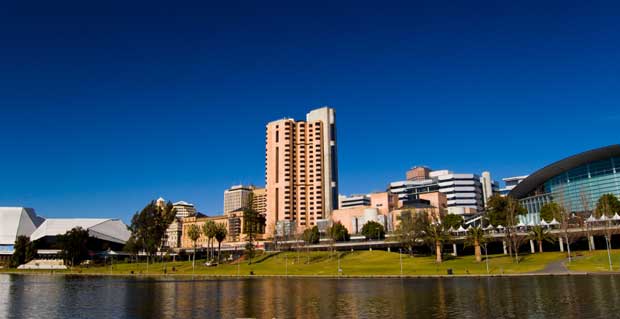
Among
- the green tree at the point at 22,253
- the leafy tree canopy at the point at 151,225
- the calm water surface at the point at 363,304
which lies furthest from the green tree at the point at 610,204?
the green tree at the point at 22,253

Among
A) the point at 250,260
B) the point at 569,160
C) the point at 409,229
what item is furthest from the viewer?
the point at 569,160

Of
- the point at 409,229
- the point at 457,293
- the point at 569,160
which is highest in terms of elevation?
the point at 569,160

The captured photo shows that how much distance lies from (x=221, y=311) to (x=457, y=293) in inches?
973

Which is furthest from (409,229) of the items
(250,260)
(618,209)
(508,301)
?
(508,301)

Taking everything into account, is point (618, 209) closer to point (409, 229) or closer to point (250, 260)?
point (409, 229)

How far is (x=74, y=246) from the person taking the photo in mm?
180125

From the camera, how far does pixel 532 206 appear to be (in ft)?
606

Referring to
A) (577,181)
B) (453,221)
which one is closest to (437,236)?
(453,221)

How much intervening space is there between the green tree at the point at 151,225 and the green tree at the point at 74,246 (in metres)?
17.8

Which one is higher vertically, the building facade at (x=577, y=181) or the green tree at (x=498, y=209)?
the building facade at (x=577, y=181)

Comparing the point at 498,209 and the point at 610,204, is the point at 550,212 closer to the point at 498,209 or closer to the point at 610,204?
the point at 610,204

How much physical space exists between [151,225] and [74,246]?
94.6 feet

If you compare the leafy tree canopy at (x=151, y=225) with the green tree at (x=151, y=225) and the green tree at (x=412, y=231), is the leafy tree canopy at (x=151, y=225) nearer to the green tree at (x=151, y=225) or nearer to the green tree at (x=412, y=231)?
the green tree at (x=151, y=225)

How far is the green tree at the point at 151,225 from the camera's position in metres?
176
